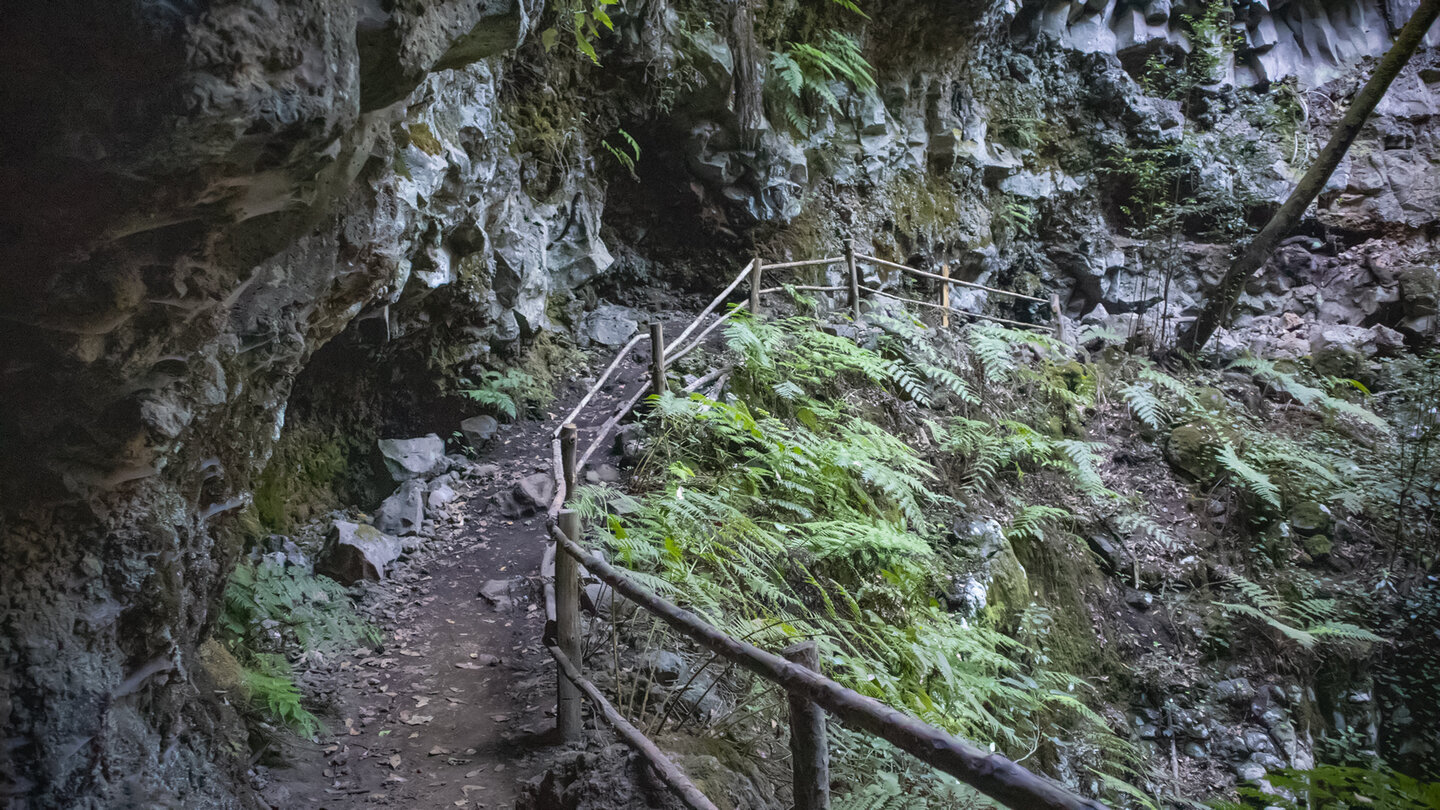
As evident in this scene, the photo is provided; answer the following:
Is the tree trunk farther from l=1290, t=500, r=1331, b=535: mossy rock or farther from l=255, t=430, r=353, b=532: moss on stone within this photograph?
l=255, t=430, r=353, b=532: moss on stone

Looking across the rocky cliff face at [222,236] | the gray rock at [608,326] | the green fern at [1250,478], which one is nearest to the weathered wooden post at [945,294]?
the rocky cliff face at [222,236]

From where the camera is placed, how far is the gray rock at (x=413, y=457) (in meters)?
5.93

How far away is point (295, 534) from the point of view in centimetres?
513

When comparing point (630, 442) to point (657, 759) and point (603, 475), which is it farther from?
point (657, 759)

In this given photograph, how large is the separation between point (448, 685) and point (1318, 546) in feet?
26.8

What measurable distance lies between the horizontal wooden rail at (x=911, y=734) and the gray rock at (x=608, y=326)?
21.9ft

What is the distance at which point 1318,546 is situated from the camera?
7.19 m

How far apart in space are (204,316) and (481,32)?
4.45 feet

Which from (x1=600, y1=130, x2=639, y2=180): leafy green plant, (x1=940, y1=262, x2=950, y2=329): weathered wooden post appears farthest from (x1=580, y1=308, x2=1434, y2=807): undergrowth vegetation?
(x1=600, y1=130, x2=639, y2=180): leafy green plant

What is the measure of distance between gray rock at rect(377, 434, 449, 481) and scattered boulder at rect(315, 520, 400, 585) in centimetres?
83

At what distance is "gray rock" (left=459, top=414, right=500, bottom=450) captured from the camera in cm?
665

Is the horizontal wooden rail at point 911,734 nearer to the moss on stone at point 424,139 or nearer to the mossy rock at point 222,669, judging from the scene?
the mossy rock at point 222,669

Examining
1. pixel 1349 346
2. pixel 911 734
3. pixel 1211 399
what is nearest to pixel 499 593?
pixel 911 734

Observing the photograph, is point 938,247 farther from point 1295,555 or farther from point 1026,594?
point 1026,594
